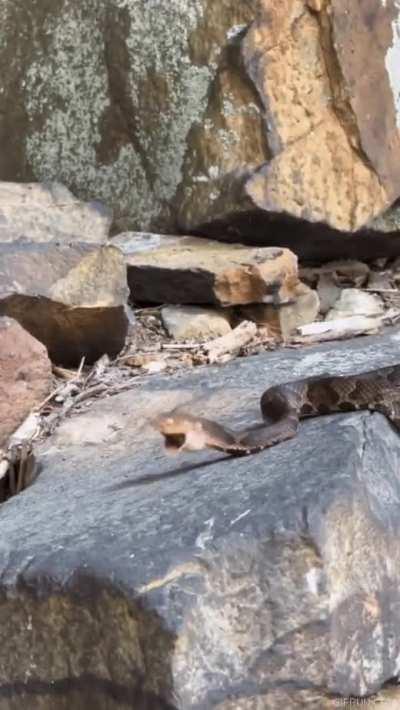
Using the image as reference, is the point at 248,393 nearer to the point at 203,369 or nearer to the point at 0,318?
the point at 203,369

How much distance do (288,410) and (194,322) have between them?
4.88 ft

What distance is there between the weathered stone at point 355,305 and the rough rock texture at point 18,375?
4.52 ft

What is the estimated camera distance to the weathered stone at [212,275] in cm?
532

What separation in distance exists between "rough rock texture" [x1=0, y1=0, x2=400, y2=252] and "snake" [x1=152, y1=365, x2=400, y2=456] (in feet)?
4.73

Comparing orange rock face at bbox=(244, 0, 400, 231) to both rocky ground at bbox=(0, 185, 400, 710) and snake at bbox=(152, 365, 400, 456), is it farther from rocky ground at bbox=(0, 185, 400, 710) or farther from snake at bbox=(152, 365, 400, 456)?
snake at bbox=(152, 365, 400, 456)

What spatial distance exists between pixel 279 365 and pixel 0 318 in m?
0.99

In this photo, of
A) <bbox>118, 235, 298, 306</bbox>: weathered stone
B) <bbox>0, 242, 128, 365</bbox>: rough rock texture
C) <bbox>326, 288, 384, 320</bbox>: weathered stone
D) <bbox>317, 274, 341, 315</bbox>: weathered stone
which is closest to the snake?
<bbox>0, 242, 128, 365</bbox>: rough rock texture

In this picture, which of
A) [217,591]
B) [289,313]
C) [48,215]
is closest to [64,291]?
[48,215]

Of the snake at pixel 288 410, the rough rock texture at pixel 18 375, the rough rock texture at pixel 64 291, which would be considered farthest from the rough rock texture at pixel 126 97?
the snake at pixel 288 410

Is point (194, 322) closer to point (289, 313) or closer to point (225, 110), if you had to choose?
point (289, 313)

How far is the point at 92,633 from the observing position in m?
3.13

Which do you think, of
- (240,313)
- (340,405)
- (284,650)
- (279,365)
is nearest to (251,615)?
(284,650)

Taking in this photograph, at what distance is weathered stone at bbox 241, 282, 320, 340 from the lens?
546 centimetres

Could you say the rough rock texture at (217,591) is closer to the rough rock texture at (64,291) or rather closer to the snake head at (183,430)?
the snake head at (183,430)
